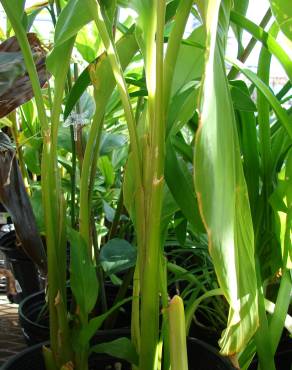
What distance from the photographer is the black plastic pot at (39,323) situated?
1.69 ft

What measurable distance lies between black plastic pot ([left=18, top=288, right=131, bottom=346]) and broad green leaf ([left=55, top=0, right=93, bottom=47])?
1.07ft

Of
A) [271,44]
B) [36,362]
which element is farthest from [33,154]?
[271,44]

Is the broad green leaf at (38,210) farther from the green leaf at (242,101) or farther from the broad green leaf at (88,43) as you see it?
the green leaf at (242,101)

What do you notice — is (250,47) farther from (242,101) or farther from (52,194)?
(52,194)

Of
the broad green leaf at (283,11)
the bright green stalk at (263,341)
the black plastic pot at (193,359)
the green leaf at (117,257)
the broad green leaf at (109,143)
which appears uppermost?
the broad green leaf at (283,11)

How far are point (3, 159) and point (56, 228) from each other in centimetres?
13

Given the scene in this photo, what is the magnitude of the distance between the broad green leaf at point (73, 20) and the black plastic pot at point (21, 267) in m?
0.64

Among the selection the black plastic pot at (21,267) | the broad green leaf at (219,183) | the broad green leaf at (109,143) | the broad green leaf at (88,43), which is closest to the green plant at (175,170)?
the broad green leaf at (219,183)

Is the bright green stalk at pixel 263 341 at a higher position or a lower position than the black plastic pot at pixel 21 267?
higher

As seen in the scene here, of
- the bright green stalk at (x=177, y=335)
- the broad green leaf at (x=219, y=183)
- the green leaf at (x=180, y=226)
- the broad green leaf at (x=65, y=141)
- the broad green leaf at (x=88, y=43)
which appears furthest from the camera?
the broad green leaf at (x=88, y=43)

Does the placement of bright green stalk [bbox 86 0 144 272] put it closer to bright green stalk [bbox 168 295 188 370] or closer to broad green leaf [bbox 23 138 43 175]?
bright green stalk [bbox 168 295 188 370]

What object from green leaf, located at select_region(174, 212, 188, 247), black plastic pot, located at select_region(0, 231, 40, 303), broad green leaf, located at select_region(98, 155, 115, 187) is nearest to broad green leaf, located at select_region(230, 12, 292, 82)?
green leaf, located at select_region(174, 212, 188, 247)

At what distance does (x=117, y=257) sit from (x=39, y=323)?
168mm

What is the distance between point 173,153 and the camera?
0.41 metres
